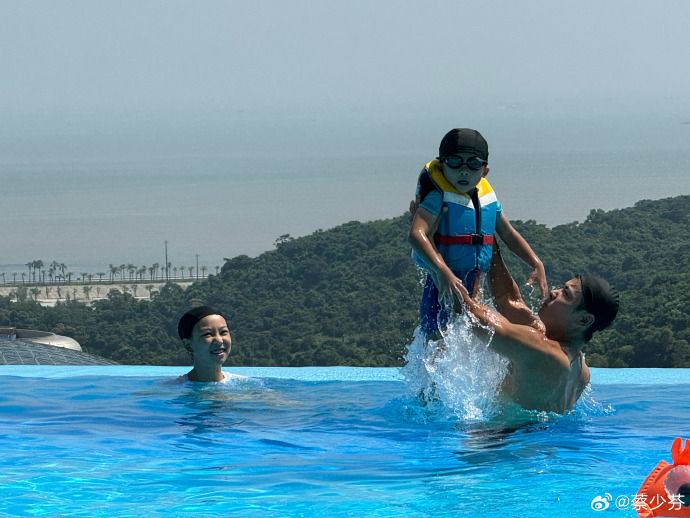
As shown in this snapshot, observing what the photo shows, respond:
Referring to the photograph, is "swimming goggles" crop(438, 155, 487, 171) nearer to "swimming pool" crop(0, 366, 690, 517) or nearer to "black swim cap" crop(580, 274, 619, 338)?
"black swim cap" crop(580, 274, 619, 338)

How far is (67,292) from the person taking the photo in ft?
151

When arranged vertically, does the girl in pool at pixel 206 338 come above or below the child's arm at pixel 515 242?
below

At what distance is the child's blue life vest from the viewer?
4973 millimetres

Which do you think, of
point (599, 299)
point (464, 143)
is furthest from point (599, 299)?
point (464, 143)

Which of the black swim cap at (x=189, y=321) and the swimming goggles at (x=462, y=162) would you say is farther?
the black swim cap at (x=189, y=321)

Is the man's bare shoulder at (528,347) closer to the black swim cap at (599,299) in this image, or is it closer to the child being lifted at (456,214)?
the black swim cap at (599,299)

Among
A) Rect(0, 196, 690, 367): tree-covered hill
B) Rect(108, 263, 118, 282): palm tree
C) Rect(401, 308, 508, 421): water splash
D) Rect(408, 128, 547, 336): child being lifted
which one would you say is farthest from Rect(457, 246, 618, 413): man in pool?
Rect(108, 263, 118, 282): palm tree

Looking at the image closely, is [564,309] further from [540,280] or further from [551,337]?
[540,280]

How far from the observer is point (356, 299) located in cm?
2959

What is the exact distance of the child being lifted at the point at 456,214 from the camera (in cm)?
489

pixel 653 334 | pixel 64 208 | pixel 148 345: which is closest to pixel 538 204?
pixel 653 334

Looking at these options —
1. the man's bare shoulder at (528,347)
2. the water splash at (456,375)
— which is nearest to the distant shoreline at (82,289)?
the water splash at (456,375)

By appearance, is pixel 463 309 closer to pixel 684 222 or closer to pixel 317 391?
pixel 317 391

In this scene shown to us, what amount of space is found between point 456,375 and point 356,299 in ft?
80.2
